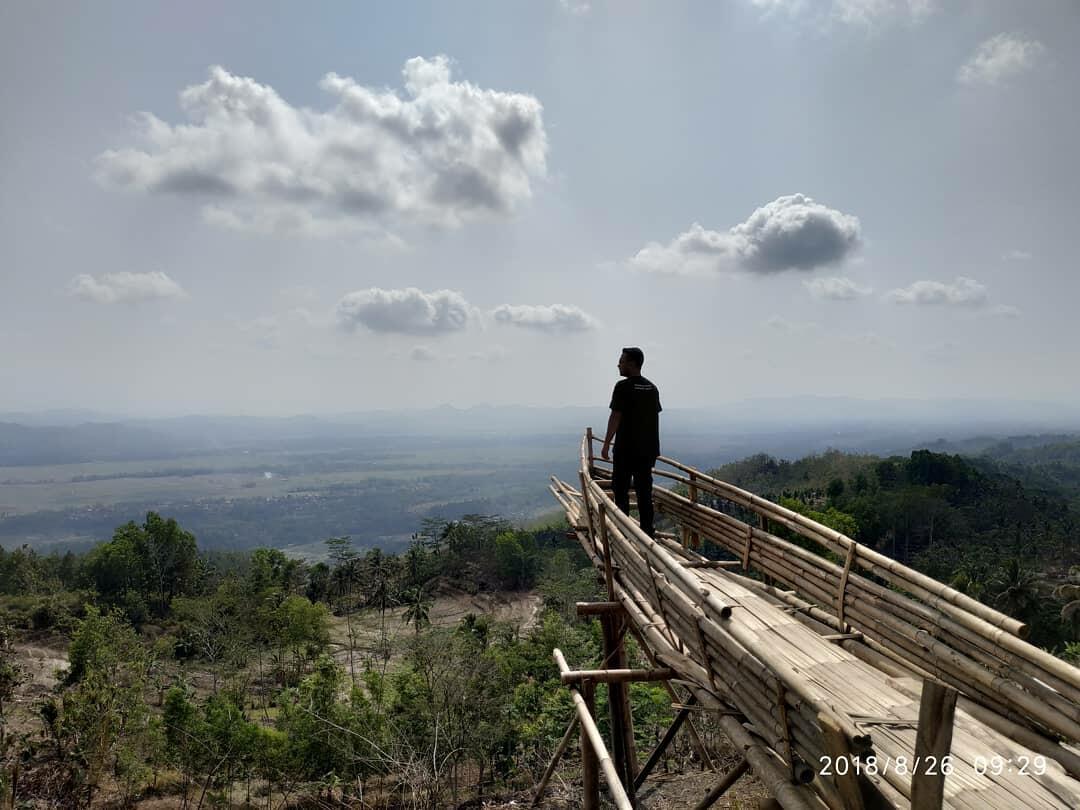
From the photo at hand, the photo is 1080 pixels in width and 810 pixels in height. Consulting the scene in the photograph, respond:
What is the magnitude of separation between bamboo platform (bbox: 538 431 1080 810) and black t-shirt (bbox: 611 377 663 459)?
0.87 m

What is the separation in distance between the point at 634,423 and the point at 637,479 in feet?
1.92

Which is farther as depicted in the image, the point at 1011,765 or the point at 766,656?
the point at 1011,765

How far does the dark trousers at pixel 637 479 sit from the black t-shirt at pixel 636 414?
72mm

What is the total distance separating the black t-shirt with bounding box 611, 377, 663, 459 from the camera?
5203mm

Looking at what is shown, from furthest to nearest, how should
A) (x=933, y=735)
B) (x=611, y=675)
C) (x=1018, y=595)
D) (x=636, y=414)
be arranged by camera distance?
(x=1018, y=595), (x=636, y=414), (x=611, y=675), (x=933, y=735)

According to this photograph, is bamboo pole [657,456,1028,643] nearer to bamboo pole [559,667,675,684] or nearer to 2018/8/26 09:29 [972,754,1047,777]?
2018/8/26 09:29 [972,754,1047,777]

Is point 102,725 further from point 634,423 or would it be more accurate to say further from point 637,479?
point 634,423

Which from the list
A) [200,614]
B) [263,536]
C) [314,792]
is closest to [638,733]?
[314,792]

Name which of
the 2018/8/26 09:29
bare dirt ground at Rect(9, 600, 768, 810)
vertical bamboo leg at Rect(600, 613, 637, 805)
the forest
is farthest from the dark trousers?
the forest

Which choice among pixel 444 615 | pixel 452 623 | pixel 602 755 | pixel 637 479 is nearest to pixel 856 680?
pixel 602 755

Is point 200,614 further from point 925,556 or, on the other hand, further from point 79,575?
point 925,556

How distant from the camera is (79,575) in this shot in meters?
44.9

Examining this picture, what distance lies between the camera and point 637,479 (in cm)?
541

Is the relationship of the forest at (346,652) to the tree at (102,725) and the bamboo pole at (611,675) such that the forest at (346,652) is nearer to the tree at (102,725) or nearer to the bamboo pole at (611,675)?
the tree at (102,725)
